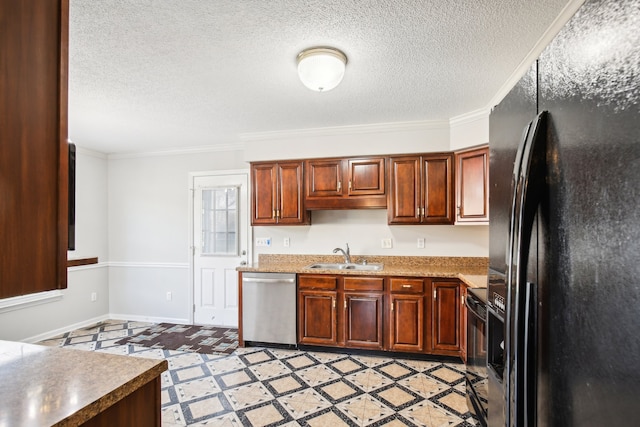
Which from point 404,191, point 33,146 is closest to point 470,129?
point 404,191

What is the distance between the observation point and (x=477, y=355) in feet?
5.86

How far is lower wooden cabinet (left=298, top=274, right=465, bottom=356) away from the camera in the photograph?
317 cm

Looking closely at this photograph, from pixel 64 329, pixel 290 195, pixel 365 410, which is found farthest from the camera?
pixel 64 329

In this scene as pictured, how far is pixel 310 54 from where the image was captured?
204 cm

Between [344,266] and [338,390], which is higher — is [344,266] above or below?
above

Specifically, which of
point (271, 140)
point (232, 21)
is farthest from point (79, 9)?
point (271, 140)

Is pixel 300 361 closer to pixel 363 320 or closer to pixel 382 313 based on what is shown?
pixel 363 320

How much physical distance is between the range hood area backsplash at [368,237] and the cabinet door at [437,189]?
0.34m

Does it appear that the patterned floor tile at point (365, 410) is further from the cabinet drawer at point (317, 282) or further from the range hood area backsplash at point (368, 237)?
the range hood area backsplash at point (368, 237)

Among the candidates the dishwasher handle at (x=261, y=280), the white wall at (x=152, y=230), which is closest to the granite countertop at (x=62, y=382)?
the dishwasher handle at (x=261, y=280)

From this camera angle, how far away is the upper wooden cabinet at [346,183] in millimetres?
3586

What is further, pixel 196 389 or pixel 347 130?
pixel 347 130

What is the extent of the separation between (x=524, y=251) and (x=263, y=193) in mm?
3385

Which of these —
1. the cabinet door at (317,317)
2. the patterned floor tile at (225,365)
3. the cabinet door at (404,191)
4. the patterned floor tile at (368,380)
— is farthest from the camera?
the cabinet door at (404,191)
